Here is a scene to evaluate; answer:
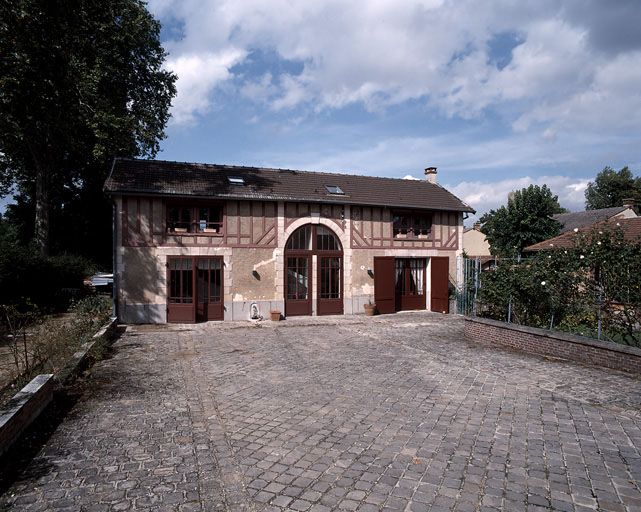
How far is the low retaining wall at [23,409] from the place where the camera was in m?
4.48

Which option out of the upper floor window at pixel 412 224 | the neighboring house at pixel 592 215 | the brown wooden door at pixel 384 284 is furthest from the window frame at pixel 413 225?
the neighboring house at pixel 592 215

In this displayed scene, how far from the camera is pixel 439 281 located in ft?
58.4

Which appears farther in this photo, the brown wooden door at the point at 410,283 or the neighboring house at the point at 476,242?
the neighboring house at the point at 476,242

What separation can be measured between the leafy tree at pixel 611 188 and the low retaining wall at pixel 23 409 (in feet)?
191

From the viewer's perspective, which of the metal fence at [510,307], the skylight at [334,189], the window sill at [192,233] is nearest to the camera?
the metal fence at [510,307]

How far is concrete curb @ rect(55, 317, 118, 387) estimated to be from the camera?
692cm

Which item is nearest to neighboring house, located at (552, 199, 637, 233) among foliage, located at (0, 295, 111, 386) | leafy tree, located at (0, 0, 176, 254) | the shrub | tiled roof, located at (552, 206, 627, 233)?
tiled roof, located at (552, 206, 627, 233)

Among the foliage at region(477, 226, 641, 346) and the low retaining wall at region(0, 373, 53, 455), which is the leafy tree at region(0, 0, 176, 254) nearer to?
the low retaining wall at region(0, 373, 53, 455)

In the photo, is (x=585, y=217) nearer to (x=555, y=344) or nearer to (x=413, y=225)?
(x=413, y=225)

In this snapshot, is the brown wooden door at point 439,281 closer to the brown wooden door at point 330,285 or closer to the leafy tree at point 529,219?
the brown wooden door at point 330,285

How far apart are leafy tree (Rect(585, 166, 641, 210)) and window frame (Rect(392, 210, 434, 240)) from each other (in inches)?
1705

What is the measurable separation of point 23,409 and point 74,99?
13775 millimetres

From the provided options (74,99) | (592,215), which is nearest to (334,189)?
(74,99)

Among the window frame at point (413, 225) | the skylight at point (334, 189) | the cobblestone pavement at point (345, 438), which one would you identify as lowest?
the cobblestone pavement at point (345, 438)
